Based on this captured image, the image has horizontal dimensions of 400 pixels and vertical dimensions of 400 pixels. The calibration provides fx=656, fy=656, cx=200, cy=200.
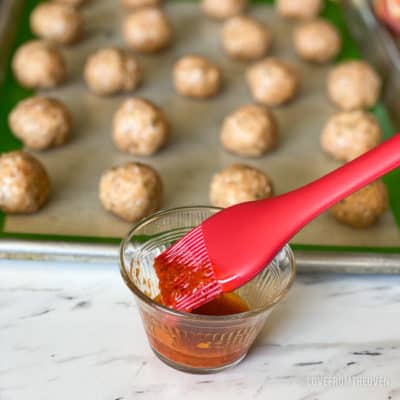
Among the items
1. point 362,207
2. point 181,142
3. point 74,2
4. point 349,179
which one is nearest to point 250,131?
point 181,142

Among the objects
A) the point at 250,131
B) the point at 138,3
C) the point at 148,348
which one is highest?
the point at 138,3

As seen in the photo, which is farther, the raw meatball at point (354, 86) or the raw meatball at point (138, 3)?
the raw meatball at point (138, 3)

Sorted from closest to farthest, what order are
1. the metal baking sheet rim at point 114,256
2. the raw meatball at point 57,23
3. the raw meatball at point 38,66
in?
the metal baking sheet rim at point 114,256 → the raw meatball at point 38,66 → the raw meatball at point 57,23

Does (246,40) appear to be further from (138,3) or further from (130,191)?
(130,191)

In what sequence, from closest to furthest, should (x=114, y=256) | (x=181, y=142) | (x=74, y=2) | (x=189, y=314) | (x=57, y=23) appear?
(x=189, y=314)
(x=114, y=256)
(x=181, y=142)
(x=57, y=23)
(x=74, y=2)

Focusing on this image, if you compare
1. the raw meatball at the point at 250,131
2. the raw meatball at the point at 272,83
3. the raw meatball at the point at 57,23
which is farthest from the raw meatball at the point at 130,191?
the raw meatball at the point at 57,23

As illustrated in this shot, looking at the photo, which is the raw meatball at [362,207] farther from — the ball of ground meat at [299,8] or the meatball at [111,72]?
the ball of ground meat at [299,8]

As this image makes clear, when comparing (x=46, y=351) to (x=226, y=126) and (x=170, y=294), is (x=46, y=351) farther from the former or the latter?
(x=226, y=126)
